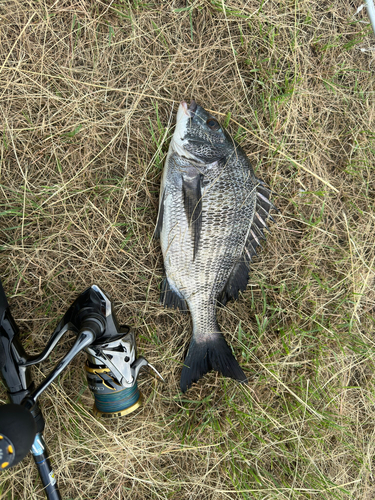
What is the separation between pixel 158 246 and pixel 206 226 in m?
0.39

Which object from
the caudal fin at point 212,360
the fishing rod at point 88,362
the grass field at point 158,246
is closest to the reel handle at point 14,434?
the fishing rod at point 88,362

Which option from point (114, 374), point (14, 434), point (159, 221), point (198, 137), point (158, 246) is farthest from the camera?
point (158, 246)

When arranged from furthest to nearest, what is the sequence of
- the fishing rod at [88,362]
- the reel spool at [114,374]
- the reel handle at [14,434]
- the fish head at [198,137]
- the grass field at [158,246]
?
1. the grass field at [158,246]
2. the fish head at [198,137]
3. the reel spool at [114,374]
4. the fishing rod at [88,362]
5. the reel handle at [14,434]

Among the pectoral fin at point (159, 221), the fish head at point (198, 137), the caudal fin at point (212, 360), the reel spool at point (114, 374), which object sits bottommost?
the caudal fin at point (212, 360)

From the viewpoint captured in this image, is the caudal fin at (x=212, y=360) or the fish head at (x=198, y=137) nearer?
the fish head at (x=198, y=137)

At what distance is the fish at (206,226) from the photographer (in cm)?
201

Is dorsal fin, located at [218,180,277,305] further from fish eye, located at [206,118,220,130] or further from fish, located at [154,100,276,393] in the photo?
fish eye, located at [206,118,220,130]

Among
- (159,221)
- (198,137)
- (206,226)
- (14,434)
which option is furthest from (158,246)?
(14,434)

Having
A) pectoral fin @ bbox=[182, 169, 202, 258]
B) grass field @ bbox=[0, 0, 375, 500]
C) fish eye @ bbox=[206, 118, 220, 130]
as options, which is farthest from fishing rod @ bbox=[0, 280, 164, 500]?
fish eye @ bbox=[206, 118, 220, 130]

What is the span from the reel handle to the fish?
39.5 inches

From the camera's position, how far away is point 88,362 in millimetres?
1925

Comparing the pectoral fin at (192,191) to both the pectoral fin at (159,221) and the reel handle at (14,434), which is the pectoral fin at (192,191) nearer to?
the pectoral fin at (159,221)

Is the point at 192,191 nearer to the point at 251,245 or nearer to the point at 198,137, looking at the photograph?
the point at 198,137

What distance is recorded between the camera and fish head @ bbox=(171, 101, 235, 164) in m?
1.99
